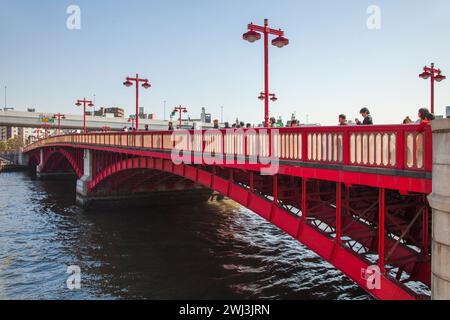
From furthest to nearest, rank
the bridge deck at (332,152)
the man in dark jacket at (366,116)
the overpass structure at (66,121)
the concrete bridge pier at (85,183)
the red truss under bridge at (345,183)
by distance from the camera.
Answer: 1. the overpass structure at (66,121)
2. the concrete bridge pier at (85,183)
3. the man in dark jacket at (366,116)
4. the red truss under bridge at (345,183)
5. the bridge deck at (332,152)

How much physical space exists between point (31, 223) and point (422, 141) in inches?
1185

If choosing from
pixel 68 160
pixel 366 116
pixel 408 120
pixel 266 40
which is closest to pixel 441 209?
pixel 366 116

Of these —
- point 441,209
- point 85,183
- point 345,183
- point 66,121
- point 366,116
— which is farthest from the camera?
point 66,121

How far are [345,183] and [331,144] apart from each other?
3.60ft

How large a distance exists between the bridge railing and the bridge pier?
604 millimetres

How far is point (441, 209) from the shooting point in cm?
689

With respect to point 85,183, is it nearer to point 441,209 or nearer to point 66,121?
point 441,209

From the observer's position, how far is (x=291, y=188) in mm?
14312

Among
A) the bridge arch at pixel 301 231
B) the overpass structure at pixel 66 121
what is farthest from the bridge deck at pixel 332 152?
the overpass structure at pixel 66 121

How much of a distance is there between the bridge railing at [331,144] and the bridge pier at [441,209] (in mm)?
604

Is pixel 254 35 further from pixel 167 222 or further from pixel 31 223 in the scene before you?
pixel 31 223

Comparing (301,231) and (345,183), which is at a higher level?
(345,183)

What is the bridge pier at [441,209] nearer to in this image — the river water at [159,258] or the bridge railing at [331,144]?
the bridge railing at [331,144]

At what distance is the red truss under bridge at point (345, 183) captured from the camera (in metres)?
8.50
